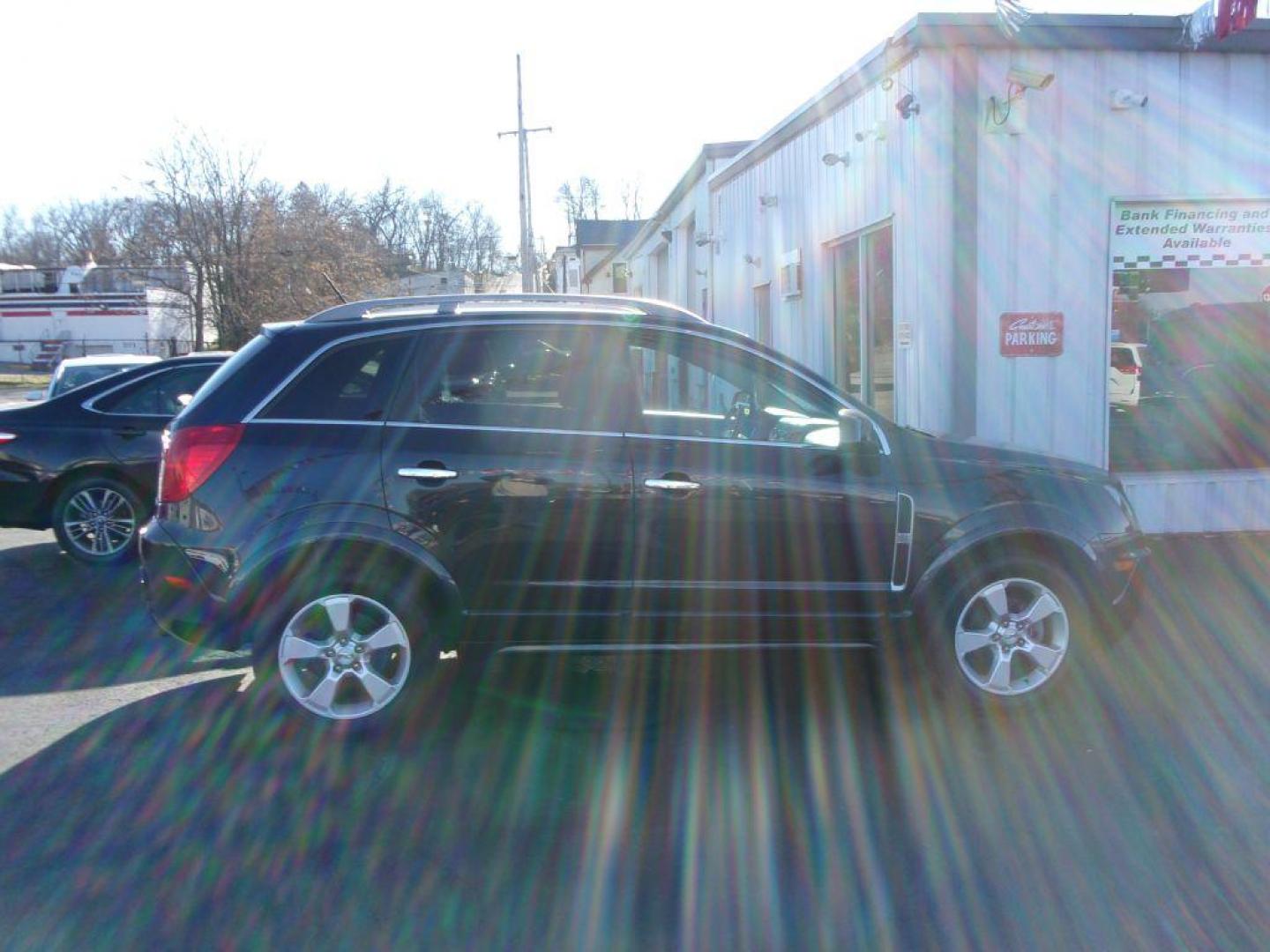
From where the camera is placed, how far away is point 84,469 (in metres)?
8.75

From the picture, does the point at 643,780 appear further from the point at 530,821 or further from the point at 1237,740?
the point at 1237,740

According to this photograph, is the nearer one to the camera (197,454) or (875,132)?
(197,454)

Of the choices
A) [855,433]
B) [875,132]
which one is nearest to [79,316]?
[875,132]

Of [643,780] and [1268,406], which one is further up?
[1268,406]

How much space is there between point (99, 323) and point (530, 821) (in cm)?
5145

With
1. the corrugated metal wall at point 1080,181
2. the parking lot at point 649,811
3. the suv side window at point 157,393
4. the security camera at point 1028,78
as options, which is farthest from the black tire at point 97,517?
the security camera at point 1028,78

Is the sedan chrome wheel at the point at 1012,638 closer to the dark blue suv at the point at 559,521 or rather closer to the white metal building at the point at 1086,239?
the dark blue suv at the point at 559,521

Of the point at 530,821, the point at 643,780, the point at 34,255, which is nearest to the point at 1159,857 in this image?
the point at 643,780

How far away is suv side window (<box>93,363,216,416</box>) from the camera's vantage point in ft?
29.7

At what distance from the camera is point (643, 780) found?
4703 mm

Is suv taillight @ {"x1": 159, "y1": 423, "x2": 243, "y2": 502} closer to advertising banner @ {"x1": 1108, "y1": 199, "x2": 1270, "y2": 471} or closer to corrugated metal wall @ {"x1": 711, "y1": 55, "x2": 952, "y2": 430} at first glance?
corrugated metal wall @ {"x1": 711, "y1": 55, "x2": 952, "y2": 430}

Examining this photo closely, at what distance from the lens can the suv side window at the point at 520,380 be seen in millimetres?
5012

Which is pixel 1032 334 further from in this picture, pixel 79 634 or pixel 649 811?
pixel 79 634

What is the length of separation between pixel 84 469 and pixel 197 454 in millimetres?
4553
